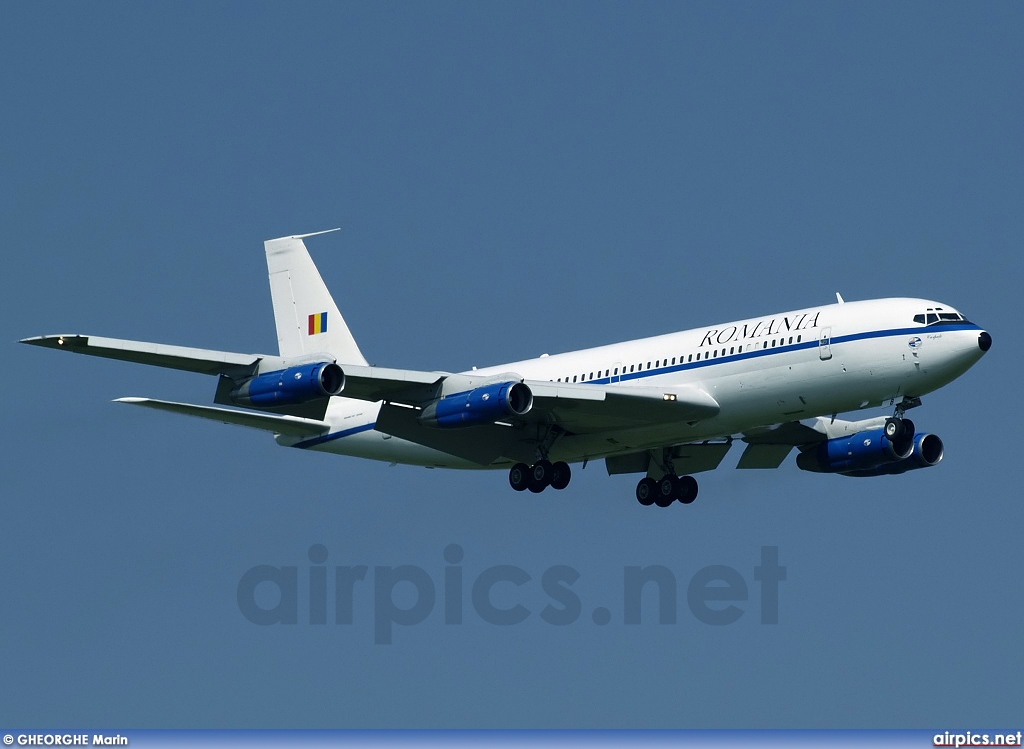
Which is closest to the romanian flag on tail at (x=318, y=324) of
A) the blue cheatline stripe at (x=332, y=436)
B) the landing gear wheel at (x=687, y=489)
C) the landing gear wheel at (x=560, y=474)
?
the blue cheatline stripe at (x=332, y=436)

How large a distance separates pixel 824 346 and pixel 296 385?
53.8ft

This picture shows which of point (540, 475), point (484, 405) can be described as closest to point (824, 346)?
point (484, 405)

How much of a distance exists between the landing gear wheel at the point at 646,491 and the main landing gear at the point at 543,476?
4.73 meters

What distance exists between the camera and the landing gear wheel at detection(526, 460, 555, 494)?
2376 inches

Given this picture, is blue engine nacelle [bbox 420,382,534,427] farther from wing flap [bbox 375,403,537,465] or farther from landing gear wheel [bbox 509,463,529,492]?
landing gear wheel [bbox 509,463,529,492]

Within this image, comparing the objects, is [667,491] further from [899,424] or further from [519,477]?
[899,424]

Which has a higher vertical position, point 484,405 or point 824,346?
point 824,346

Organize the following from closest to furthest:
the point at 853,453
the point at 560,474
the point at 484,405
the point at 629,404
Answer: the point at 484,405
the point at 629,404
the point at 560,474
the point at 853,453

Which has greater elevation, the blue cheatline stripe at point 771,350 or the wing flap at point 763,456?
the blue cheatline stripe at point 771,350

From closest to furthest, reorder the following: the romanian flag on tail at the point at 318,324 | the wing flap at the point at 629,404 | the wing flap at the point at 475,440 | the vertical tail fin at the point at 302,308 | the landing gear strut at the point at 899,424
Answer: the landing gear strut at the point at 899,424, the wing flap at the point at 629,404, the wing flap at the point at 475,440, the vertical tail fin at the point at 302,308, the romanian flag on tail at the point at 318,324

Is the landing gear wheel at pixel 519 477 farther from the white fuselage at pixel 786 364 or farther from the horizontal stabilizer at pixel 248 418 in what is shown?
the horizontal stabilizer at pixel 248 418

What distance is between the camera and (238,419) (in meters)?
61.0

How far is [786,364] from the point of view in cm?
5491

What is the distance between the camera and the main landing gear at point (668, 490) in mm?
63969
